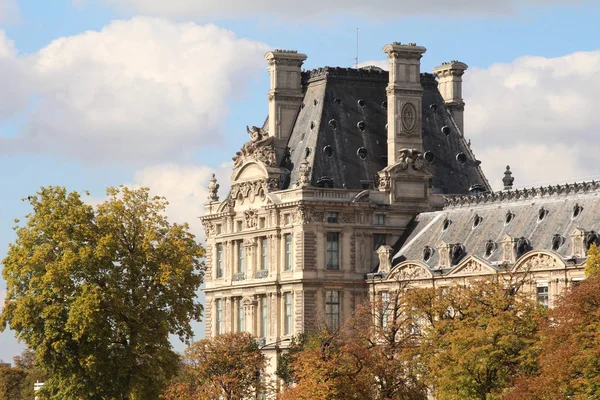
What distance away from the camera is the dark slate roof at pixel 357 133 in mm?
126438

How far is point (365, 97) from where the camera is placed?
130625 mm

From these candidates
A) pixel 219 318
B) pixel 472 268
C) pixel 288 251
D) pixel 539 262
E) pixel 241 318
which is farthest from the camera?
pixel 219 318

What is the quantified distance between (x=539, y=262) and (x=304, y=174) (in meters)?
20.9

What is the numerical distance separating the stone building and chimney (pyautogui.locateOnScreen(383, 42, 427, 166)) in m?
0.09

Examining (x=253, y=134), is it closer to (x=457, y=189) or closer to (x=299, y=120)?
(x=299, y=120)

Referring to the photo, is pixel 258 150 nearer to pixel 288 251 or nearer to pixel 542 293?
pixel 288 251

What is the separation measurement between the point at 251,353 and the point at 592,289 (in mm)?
29504

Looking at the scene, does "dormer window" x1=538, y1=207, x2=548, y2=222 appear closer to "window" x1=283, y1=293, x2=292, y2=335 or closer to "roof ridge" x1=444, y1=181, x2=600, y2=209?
"roof ridge" x1=444, y1=181, x2=600, y2=209

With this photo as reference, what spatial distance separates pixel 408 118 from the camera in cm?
Result: 12725

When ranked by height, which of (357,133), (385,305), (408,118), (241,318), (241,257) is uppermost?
(408,118)

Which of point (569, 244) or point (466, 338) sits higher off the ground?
point (569, 244)

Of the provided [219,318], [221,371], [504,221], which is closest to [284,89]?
[219,318]

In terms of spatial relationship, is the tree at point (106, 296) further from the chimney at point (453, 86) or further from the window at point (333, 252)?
the chimney at point (453, 86)

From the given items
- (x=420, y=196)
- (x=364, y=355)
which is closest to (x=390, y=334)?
(x=364, y=355)
